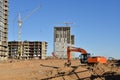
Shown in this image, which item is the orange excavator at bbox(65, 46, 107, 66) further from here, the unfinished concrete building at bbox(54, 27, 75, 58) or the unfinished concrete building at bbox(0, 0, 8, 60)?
the unfinished concrete building at bbox(54, 27, 75, 58)

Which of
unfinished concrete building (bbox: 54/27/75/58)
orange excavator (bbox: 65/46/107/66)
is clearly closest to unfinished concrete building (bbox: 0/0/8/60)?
unfinished concrete building (bbox: 54/27/75/58)

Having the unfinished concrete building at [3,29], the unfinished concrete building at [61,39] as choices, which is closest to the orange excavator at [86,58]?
the unfinished concrete building at [3,29]

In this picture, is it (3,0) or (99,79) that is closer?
(99,79)

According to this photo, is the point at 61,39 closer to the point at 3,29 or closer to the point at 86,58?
the point at 3,29

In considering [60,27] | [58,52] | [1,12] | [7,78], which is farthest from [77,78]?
[60,27]

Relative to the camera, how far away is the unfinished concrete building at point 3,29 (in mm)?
128625

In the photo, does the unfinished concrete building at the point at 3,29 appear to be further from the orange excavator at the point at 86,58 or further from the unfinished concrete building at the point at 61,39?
the orange excavator at the point at 86,58

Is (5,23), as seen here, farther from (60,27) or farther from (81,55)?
(81,55)

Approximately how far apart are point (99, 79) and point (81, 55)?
80.0 ft

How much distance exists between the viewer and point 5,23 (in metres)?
135

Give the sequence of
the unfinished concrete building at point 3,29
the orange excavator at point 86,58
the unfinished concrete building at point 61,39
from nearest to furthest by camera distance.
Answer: the orange excavator at point 86,58 → the unfinished concrete building at point 3,29 → the unfinished concrete building at point 61,39

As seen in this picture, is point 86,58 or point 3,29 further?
point 3,29

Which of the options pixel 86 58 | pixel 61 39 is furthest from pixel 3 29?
pixel 86 58

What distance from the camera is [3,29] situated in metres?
132
